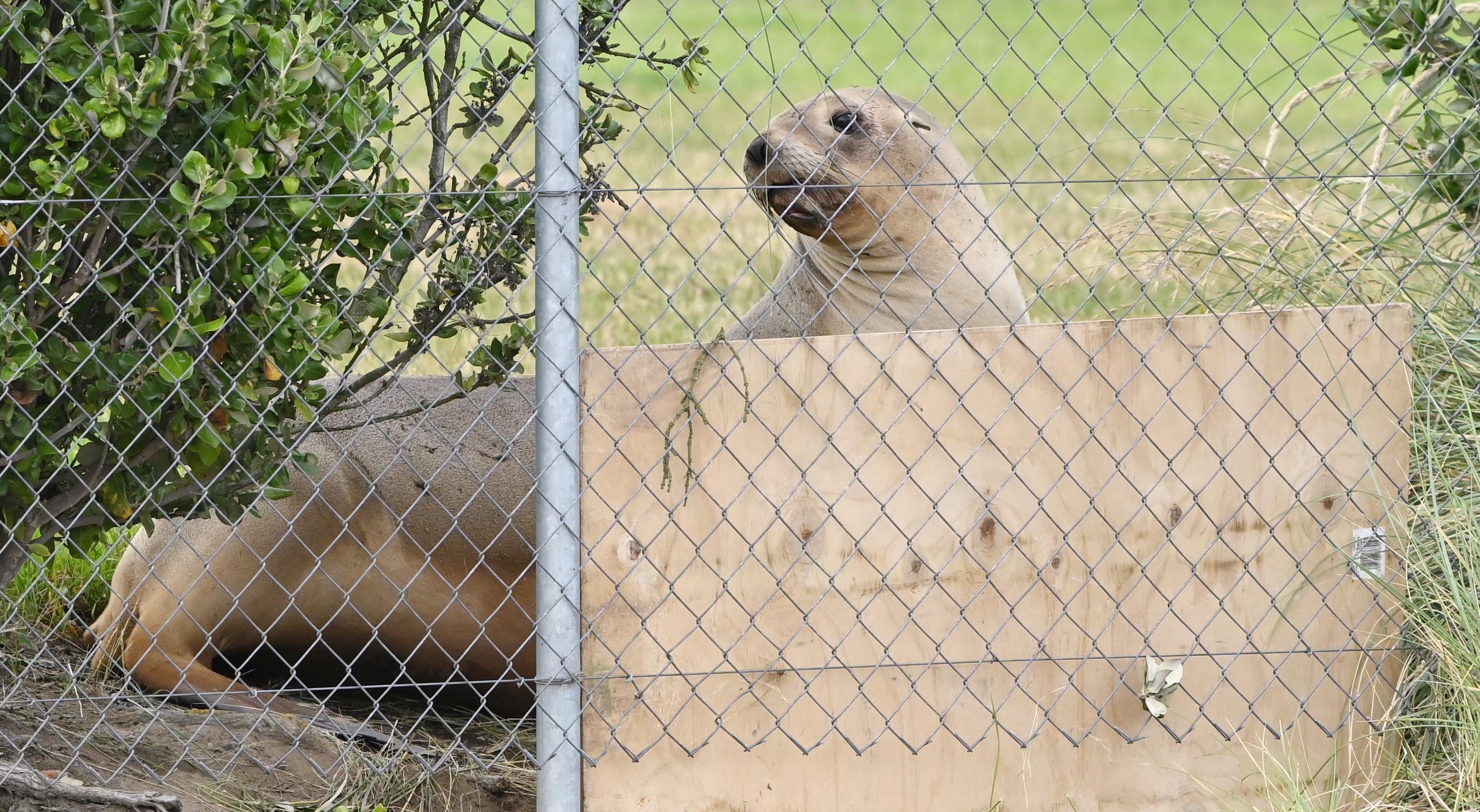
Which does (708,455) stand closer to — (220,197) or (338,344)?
(338,344)

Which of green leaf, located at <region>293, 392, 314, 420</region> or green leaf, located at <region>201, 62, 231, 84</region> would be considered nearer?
green leaf, located at <region>201, 62, 231, 84</region>

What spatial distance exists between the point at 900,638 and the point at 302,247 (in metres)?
1.62

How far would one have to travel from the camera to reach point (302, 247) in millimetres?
3146

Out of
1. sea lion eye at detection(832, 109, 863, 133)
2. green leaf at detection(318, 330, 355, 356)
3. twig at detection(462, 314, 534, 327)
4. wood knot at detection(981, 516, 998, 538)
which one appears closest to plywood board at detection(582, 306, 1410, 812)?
wood knot at detection(981, 516, 998, 538)

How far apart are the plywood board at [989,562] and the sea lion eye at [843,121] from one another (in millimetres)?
1009

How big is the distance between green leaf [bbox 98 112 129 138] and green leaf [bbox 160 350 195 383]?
0.47m

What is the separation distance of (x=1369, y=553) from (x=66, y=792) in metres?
3.03

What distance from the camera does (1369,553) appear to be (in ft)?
11.6

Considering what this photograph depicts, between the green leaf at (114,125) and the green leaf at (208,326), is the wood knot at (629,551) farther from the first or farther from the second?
the green leaf at (114,125)

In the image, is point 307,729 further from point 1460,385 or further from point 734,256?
point 734,256

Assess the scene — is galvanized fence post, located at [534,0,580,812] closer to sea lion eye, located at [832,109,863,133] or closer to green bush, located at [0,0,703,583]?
green bush, located at [0,0,703,583]

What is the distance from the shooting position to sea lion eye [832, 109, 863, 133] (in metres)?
4.15

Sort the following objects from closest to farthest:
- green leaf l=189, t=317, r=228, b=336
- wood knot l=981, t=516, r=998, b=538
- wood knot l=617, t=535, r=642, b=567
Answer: green leaf l=189, t=317, r=228, b=336
wood knot l=617, t=535, r=642, b=567
wood knot l=981, t=516, r=998, b=538

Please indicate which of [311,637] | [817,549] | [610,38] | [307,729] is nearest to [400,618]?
[311,637]
